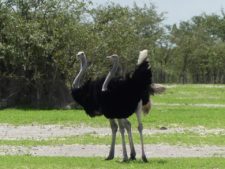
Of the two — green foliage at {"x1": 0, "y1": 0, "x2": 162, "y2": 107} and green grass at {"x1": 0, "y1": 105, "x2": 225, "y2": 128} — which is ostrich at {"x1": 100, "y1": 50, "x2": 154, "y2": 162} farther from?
green foliage at {"x1": 0, "y1": 0, "x2": 162, "y2": 107}

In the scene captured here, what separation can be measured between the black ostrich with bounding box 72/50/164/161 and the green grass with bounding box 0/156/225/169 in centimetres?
54

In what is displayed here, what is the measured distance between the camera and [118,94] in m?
15.1

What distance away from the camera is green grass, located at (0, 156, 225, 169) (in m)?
13.4

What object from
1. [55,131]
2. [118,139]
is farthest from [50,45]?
[118,139]

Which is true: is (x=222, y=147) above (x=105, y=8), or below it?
below

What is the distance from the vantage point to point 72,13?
39.2m

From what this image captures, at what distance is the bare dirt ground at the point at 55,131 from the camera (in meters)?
A: 22.6

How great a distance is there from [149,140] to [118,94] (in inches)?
213

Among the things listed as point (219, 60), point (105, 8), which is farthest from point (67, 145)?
point (219, 60)

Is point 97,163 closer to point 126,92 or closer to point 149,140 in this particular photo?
point 126,92

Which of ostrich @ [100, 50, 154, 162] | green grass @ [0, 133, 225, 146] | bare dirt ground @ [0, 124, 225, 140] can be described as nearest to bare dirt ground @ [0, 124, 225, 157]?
bare dirt ground @ [0, 124, 225, 140]

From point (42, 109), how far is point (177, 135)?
1680cm

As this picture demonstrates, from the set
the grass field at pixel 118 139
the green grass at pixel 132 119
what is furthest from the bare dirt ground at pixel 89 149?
the green grass at pixel 132 119

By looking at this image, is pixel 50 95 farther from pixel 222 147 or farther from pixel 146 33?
pixel 146 33
